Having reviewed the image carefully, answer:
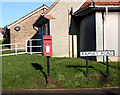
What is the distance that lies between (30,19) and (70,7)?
1448 cm

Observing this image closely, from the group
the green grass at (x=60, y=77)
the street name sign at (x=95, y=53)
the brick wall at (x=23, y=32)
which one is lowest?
the green grass at (x=60, y=77)

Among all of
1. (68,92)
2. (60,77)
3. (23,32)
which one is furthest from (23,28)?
(68,92)

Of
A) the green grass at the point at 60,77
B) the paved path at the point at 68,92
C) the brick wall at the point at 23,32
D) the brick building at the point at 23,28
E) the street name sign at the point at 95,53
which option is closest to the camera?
the paved path at the point at 68,92

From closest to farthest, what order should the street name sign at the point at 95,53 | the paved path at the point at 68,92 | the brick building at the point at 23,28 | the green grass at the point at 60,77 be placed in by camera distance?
the paved path at the point at 68,92 < the green grass at the point at 60,77 < the street name sign at the point at 95,53 < the brick building at the point at 23,28

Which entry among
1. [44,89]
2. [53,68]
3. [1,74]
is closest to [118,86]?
[44,89]

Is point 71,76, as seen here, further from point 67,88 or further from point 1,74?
point 1,74

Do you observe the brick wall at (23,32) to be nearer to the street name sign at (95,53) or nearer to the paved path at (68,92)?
the street name sign at (95,53)

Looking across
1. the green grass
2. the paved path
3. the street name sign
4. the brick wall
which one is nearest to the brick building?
the brick wall

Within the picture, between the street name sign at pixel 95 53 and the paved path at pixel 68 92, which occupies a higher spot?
the street name sign at pixel 95 53

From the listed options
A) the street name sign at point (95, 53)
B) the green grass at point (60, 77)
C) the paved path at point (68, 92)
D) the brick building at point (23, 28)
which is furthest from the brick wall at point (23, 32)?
the paved path at point (68, 92)

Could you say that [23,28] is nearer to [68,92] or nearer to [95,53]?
[95,53]

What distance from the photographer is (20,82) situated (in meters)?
8.37

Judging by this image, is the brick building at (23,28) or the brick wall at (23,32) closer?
the brick building at (23,28)

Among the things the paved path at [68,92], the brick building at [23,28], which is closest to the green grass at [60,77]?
the paved path at [68,92]
